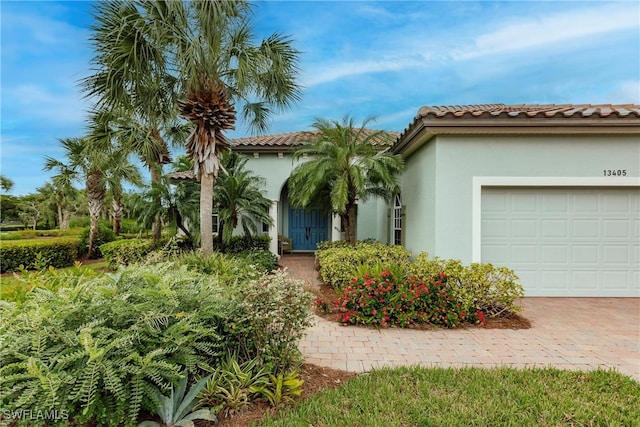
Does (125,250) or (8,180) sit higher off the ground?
(8,180)

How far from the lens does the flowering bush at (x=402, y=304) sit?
5.57m

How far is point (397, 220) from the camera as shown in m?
11.2

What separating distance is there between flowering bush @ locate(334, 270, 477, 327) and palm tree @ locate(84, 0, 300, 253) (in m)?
4.94

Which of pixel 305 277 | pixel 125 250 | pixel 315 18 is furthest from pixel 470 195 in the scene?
pixel 125 250

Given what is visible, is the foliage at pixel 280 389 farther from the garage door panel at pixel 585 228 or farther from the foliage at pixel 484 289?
the garage door panel at pixel 585 228

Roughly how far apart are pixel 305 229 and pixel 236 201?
16.6ft

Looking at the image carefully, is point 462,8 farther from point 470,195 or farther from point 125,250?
point 125,250

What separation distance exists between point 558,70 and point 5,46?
16006mm

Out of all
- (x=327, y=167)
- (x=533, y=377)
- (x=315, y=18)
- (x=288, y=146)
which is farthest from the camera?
(x=288, y=146)

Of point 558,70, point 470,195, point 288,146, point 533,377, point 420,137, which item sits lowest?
point 533,377

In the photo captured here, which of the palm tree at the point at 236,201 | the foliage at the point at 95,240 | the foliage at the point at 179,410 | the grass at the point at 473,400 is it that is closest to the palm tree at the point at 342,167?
the palm tree at the point at 236,201

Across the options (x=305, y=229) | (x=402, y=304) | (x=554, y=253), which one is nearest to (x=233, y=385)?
(x=402, y=304)

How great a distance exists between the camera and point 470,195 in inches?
275

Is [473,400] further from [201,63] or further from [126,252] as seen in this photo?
[126,252]
